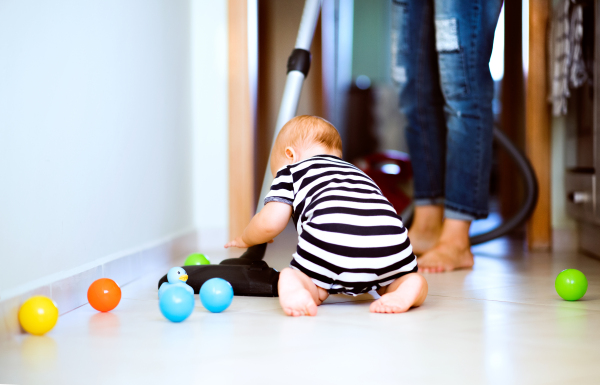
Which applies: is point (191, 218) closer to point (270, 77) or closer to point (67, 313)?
point (67, 313)

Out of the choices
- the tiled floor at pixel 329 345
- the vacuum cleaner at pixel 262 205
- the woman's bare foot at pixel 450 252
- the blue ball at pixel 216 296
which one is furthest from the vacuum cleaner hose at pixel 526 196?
the blue ball at pixel 216 296

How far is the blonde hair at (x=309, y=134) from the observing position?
108 centimetres

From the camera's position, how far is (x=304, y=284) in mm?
927

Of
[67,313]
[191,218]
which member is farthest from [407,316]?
[191,218]

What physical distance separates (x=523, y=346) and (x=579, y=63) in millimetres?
1148

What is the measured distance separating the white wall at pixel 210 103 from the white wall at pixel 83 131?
0.21 meters

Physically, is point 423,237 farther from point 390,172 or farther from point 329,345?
point 390,172

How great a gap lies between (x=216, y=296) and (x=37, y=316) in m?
0.26

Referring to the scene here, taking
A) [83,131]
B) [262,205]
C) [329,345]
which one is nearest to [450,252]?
[262,205]

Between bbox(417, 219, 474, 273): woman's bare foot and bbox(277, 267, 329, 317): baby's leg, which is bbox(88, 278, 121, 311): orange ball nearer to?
bbox(277, 267, 329, 317): baby's leg

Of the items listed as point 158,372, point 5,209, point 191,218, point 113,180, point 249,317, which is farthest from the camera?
point 191,218

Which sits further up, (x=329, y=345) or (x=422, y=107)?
(x=422, y=107)

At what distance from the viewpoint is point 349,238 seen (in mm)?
908

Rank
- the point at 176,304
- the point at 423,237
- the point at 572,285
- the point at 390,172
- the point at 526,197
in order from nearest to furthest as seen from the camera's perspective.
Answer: the point at 176,304 < the point at 572,285 < the point at 423,237 < the point at 526,197 < the point at 390,172
